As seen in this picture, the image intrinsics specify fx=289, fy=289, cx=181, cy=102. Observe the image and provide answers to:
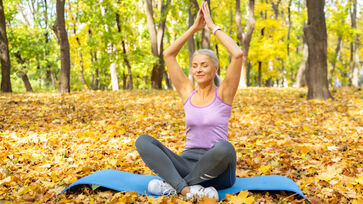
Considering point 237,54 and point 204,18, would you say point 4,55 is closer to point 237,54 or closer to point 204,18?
point 204,18

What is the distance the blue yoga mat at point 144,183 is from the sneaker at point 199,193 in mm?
176

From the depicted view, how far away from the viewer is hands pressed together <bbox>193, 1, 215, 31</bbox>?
3.01 meters

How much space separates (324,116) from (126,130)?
15.1 ft

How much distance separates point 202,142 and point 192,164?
→ 0.26 metres

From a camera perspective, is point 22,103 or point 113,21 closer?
point 22,103

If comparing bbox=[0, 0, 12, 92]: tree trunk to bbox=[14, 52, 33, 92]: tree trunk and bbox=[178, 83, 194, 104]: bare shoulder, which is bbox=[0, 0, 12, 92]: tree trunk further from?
bbox=[178, 83, 194, 104]: bare shoulder

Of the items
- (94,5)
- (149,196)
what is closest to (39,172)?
(149,196)

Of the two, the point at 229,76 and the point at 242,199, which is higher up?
the point at 229,76

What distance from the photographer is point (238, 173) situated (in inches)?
145

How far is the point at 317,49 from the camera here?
8914 millimetres

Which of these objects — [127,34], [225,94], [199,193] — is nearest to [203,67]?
[225,94]

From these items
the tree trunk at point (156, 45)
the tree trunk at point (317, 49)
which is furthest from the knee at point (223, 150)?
the tree trunk at point (156, 45)

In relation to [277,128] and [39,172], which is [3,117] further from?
[277,128]

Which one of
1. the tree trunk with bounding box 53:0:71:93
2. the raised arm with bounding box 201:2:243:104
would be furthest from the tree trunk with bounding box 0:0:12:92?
the raised arm with bounding box 201:2:243:104
